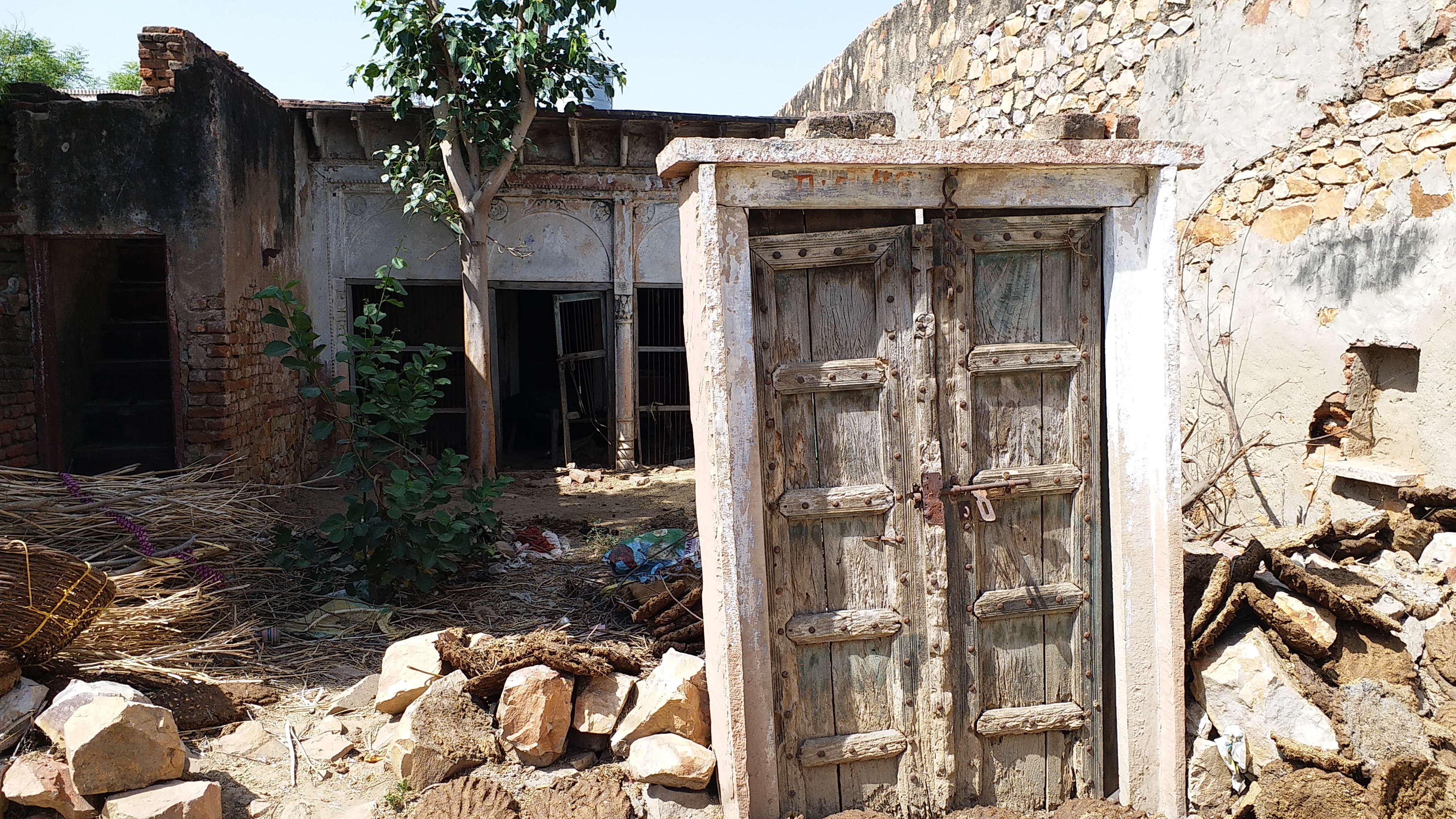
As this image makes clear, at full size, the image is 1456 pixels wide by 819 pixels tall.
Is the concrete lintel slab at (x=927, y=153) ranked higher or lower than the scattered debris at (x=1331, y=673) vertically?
higher

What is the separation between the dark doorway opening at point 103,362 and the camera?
22.7ft

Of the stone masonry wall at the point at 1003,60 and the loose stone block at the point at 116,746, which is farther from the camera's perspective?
the stone masonry wall at the point at 1003,60

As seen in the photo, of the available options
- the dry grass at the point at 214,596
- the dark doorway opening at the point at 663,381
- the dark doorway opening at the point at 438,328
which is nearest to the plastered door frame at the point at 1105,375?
the dry grass at the point at 214,596

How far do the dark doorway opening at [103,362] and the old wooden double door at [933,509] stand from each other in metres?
5.75

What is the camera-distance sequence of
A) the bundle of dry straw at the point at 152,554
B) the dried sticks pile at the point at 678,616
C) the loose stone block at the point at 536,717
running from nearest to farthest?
the loose stone block at the point at 536,717
the bundle of dry straw at the point at 152,554
the dried sticks pile at the point at 678,616

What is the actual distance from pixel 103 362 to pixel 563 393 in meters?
4.23

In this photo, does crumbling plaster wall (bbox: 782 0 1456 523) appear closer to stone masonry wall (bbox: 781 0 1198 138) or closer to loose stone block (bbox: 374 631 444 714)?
stone masonry wall (bbox: 781 0 1198 138)

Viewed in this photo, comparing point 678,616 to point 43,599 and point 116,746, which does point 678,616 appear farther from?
point 43,599

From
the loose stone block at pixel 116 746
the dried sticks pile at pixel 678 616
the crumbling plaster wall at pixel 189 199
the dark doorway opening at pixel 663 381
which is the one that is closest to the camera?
the loose stone block at pixel 116 746

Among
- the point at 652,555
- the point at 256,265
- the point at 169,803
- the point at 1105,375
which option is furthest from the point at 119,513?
the point at 1105,375

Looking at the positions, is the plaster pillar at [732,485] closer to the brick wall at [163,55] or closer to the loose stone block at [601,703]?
the loose stone block at [601,703]

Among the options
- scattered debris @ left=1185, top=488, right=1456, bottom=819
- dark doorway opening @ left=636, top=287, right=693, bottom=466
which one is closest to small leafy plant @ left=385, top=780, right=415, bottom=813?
scattered debris @ left=1185, top=488, right=1456, bottom=819

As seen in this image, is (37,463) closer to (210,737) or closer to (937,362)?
(210,737)

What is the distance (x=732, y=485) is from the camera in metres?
2.94
